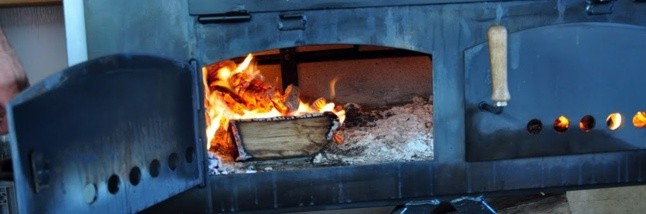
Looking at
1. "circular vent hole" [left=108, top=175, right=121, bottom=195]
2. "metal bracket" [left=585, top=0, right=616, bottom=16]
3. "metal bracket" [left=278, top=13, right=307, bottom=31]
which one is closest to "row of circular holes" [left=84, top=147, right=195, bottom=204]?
"circular vent hole" [left=108, top=175, right=121, bottom=195]

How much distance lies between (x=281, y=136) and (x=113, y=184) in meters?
0.46

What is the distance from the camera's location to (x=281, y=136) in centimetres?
125

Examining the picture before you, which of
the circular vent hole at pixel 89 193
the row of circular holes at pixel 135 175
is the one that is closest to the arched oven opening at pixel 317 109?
the row of circular holes at pixel 135 175

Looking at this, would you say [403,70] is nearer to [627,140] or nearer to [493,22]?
[493,22]

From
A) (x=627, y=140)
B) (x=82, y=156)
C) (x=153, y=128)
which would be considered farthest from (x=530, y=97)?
(x=82, y=156)

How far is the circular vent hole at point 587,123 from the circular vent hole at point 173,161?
774 mm

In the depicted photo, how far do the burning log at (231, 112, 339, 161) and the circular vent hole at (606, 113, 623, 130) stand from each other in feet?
1.86

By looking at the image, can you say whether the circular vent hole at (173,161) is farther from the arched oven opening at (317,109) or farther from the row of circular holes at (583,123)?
the row of circular holes at (583,123)

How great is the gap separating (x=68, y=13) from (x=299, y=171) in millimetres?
512

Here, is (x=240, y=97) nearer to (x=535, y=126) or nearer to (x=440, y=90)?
(x=440, y=90)

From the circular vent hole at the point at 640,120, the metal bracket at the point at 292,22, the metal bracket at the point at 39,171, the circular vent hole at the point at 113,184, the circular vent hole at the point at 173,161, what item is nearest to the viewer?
the metal bracket at the point at 39,171

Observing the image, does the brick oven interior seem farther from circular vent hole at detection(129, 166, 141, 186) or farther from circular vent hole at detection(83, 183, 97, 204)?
circular vent hole at detection(83, 183, 97, 204)

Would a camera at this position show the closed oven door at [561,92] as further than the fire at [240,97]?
No

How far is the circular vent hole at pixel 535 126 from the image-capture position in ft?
3.82
